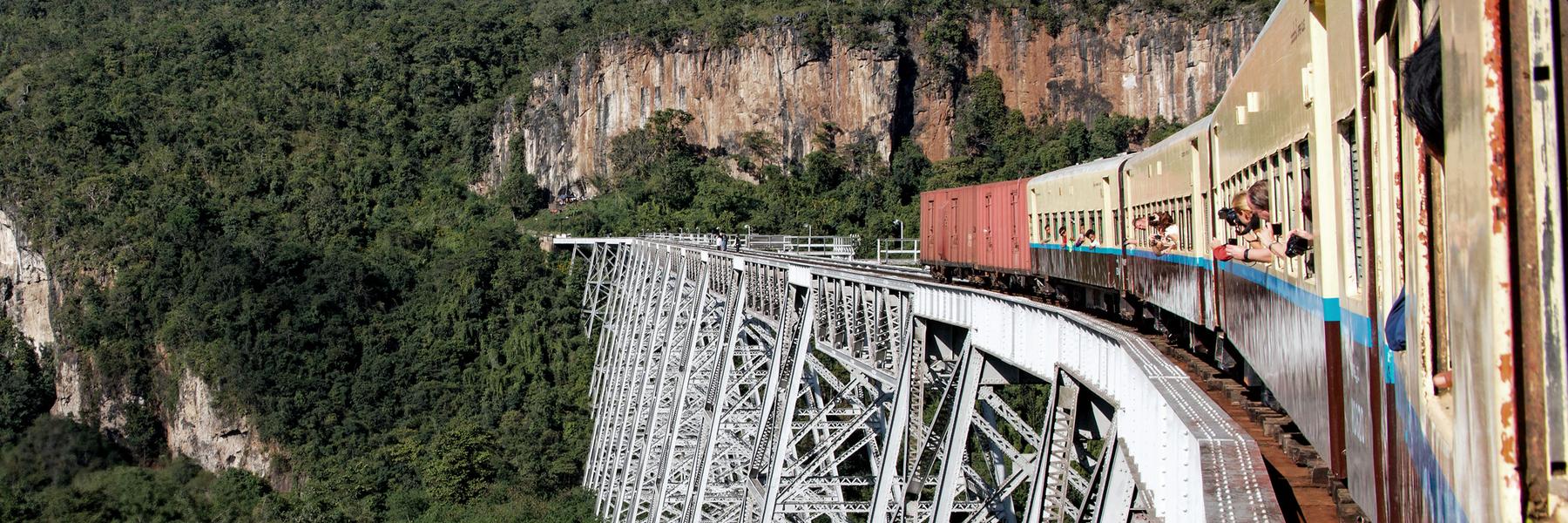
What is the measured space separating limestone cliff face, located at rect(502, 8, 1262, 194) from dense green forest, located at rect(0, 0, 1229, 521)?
1128mm

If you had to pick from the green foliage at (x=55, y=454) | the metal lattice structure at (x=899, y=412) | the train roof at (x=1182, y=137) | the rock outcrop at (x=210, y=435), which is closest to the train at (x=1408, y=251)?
the metal lattice structure at (x=899, y=412)

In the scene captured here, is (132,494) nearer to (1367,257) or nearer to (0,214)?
(0,214)

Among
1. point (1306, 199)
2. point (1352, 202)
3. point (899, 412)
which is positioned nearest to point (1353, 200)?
point (1352, 202)

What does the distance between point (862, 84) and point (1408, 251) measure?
81317 mm

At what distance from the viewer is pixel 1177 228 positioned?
35.7ft

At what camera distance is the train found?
2053mm

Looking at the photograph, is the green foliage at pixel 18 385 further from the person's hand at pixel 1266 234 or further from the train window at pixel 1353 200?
the train window at pixel 1353 200

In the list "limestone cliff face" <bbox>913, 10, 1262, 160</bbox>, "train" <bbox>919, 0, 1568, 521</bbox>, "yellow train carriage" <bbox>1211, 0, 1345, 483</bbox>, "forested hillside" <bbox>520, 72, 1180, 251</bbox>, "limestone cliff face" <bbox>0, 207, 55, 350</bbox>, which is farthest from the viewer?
"limestone cliff face" <bbox>913, 10, 1262, 160</bbox>

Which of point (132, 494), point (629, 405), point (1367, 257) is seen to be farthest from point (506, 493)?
point (1367, 257)

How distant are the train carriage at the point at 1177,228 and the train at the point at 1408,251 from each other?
71 cm

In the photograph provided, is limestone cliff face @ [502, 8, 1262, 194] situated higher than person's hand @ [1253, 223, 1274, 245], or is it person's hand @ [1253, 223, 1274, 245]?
limestone cliff face @ [502, 8, 1262, 194]

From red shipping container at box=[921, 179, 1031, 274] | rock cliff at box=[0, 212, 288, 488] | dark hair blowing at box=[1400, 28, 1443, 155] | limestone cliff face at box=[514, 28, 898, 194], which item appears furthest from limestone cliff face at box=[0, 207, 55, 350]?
dark hair blowing at box=[1400, 28, 1443, 155]

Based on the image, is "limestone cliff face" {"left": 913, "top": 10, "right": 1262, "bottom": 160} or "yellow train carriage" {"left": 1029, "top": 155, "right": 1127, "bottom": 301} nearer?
"yellow train carriage" {"left": 1029, "top": 155, "right": 1127, "bottom": 301}

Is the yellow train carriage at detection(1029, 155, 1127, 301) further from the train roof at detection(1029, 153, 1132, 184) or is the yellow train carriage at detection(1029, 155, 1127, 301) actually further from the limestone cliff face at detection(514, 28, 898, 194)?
the limestone cliff face at detection(514, 28, 898, 194)
